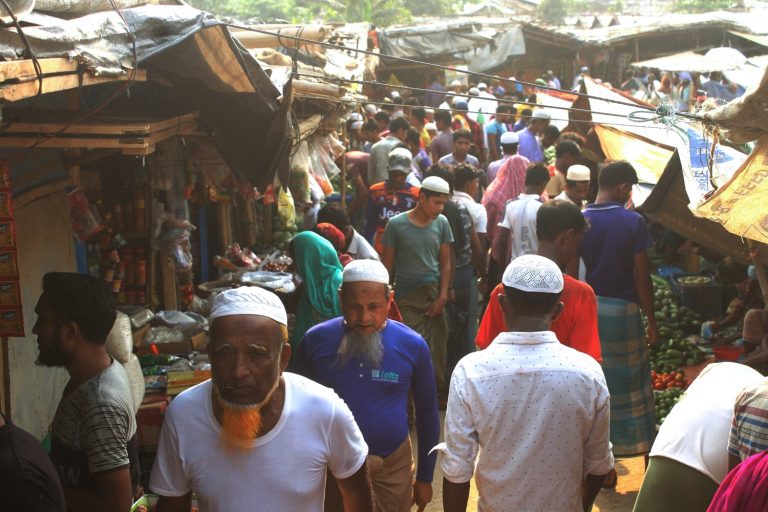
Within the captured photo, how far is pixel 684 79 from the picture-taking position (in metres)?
22.8

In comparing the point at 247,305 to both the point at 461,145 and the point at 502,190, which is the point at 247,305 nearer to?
the point at 502,190

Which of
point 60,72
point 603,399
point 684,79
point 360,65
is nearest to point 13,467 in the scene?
point 60,72

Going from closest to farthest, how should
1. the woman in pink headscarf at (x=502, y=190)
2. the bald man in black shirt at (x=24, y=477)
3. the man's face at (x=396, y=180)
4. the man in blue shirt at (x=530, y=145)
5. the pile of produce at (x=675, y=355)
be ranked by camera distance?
1. the bald man in black shirt at (x=24, y=477)
2. the man's face at (x=396, y=180)
3. the pile of produce at (x=675, y=355)
4. the woman in pink headscarf at (x=502, y=190)
5. the man in blue shirt at (x=530, y=145)

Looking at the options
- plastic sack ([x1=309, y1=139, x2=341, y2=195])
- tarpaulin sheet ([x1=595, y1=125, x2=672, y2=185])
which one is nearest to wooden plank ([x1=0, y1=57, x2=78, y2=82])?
tarpaulin sheet ([x1=595, y1=125, x2=672, y2=185])

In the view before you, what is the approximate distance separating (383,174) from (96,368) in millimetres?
7984

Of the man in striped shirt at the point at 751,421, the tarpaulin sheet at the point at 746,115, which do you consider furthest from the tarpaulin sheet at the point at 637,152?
the man in striped shirt at the point at 751,421

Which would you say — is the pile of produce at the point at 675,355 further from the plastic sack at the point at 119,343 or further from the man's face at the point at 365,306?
the plastic sack at the point at 119,343

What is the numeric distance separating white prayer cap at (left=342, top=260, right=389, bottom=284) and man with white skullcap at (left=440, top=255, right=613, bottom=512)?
38.2 inches

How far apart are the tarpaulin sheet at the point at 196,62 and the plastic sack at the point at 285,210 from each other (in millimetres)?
3206

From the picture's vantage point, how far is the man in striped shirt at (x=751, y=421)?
2.82 metres

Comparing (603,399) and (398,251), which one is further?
(398,251)

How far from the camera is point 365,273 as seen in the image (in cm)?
426

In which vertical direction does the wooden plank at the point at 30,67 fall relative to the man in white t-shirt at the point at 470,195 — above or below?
above

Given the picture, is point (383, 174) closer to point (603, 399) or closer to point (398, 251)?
point (398, 251)
